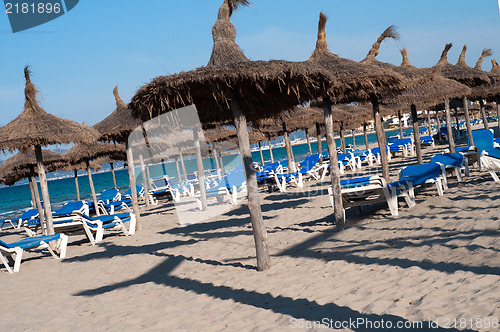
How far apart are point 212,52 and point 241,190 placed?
24.0ft

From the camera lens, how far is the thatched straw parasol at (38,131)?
276 inches

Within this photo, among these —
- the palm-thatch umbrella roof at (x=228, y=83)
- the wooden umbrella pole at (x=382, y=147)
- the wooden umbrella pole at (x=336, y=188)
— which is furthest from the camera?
the wooden umbrella pole at (x=382, y=147)

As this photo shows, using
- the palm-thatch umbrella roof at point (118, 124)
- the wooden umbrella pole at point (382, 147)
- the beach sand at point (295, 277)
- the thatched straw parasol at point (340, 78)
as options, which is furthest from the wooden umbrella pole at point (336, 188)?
the palm-thatch umbrella roof at point (118, 124)

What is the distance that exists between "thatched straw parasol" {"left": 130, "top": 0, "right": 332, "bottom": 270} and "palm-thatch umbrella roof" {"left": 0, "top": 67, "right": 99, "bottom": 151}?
132 inches

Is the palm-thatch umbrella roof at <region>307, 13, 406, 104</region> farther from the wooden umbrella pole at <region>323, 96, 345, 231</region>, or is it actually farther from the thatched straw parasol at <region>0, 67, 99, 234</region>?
the thatched straw parasol at <region>0, 67, 99, 234</region>

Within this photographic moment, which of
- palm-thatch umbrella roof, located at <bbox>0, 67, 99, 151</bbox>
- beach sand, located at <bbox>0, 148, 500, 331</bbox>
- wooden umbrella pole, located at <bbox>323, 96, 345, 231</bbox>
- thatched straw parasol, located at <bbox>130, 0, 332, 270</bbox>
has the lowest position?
beach sand, located at <bbox>0, 148, 500, 331</bbox>

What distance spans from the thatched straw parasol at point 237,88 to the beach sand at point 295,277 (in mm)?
796

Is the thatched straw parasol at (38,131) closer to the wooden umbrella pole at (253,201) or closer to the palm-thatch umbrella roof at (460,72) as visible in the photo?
the wooden umbrella pole at (253,201)

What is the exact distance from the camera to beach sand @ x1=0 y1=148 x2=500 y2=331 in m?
2.86

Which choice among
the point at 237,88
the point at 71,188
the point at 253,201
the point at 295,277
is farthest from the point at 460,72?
the point at 71,188

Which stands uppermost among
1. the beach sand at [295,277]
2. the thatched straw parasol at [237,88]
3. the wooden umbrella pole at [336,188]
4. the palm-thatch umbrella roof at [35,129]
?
the palm-thatch umbrella roof at [35,129]

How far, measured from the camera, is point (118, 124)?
30.1ft

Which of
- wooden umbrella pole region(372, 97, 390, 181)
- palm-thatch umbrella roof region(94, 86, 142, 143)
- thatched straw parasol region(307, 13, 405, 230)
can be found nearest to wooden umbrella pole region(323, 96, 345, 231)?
thatched straw parasol region(307, 13, 405, 230)

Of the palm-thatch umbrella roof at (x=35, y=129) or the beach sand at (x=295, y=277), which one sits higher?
the palm-thatch umbrella roof at (x=35, y=129)
